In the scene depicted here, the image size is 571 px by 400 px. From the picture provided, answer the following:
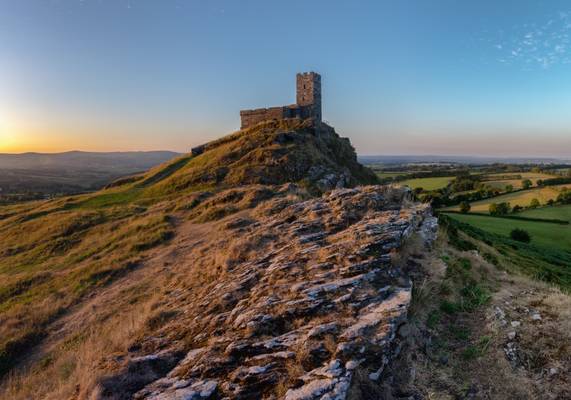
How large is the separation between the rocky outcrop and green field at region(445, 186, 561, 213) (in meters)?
74.4

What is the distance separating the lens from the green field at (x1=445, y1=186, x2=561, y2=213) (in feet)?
237

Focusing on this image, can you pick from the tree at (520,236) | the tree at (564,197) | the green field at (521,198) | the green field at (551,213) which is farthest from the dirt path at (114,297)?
the tree at (564,197)

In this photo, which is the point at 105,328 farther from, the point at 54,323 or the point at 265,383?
the point at 265,383

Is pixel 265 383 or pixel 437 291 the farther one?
pixel 437 291

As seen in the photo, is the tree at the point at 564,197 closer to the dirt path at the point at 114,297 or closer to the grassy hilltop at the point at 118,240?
the grassy hilltop at the point at 118,240

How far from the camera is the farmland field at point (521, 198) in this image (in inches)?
2841

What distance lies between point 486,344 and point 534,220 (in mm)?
69410

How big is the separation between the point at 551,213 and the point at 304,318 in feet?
256

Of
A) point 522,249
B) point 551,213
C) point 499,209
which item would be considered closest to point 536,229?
point 551,213

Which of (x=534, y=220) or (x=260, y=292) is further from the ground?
(x=260, y=292)

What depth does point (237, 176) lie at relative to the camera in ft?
111

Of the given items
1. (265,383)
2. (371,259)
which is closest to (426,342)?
(371,259)

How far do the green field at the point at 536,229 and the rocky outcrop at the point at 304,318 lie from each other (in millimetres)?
51142

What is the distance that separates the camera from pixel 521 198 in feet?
253
